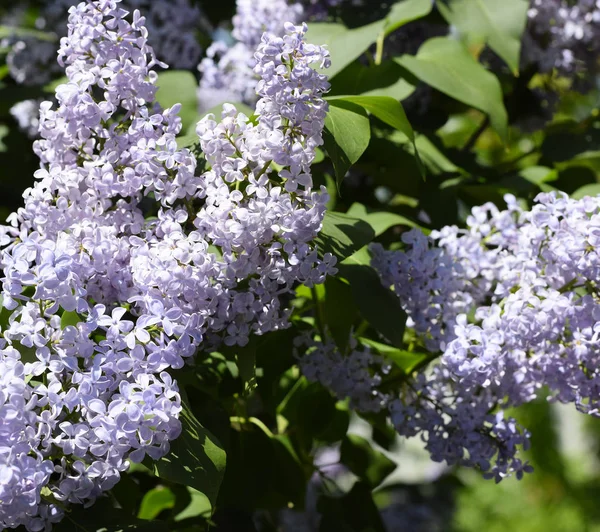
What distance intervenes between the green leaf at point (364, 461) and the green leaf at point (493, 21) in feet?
1.91

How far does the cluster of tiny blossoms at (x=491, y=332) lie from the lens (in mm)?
762

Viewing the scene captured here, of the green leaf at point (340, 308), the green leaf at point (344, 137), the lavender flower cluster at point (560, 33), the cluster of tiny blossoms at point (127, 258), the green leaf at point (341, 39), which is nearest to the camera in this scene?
the cluster of tiny blossoms at point (127, 258)

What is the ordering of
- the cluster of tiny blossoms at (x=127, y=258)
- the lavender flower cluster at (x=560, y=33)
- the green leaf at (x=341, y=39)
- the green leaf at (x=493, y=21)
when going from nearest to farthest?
the cluster of tiny blossoms at (x=127, y=258)
the green leaf at (x=341, y=39)
the green leaf at (x=493, y=21)
the lavender flower cluster at (x=560, y=33)

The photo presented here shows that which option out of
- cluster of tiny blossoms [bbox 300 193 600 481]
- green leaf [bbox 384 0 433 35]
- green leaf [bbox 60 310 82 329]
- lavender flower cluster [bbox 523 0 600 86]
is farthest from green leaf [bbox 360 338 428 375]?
lavender flower cluster [bbox 523 0 600 86]

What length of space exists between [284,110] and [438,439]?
1.40ft

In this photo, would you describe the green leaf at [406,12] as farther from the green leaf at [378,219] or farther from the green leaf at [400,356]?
the green leaf at [400,356]

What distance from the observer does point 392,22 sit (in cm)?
111

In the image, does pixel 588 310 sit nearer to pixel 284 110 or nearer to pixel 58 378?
pixel 284 110

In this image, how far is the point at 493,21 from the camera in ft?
3.63

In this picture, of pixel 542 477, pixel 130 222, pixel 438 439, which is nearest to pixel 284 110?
pixel 130 222

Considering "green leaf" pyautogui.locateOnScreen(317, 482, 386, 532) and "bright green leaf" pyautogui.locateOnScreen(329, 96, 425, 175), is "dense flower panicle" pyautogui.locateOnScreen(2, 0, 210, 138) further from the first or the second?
"green leaf" pyautogui.locateOnScreen(317, 482, 386, 532)

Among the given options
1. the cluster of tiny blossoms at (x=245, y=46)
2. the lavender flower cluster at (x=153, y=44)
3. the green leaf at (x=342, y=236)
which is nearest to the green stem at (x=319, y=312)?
the green leaf at (x=342, y=236)

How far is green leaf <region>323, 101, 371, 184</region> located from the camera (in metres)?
0.70

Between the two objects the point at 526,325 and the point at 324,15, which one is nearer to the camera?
the point at 526,325
